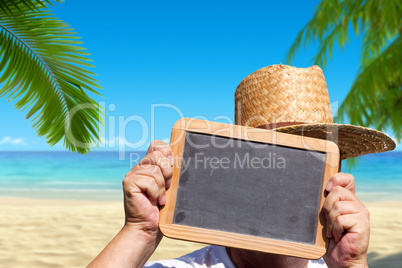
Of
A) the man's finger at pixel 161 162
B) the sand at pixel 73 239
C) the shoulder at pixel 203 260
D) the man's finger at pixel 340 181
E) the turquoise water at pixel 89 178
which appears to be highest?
the man's finger at pixel 161 162

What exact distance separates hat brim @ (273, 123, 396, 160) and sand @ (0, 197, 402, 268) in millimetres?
4311

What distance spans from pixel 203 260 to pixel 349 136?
89 cm

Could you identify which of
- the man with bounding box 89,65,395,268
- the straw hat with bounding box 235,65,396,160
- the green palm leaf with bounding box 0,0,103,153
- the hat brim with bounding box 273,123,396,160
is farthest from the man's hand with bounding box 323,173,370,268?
the green palm leaf with bounding box 0,0,103,153

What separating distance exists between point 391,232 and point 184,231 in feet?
24.5

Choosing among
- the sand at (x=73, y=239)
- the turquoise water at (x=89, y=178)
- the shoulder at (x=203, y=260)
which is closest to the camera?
the shoulder at (x=203, y=260)

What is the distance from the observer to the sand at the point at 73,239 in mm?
5605

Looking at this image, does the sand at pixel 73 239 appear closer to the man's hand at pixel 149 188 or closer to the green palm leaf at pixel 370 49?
the green palm leaf at pixel 370 49

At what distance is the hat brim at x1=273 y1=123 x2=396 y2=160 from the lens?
1.58m

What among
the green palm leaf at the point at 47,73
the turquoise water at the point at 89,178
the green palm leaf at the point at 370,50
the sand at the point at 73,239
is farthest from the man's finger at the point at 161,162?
the turquoise water at the point at 89,178

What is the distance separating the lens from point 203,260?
164 cm

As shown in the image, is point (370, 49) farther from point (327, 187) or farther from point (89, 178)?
point (89, 178)

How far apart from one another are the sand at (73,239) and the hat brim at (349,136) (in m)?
4.31

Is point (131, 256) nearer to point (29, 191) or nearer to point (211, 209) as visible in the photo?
point (211, 209)

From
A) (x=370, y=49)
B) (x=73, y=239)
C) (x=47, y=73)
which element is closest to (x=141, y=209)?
(x=47, y=73)
